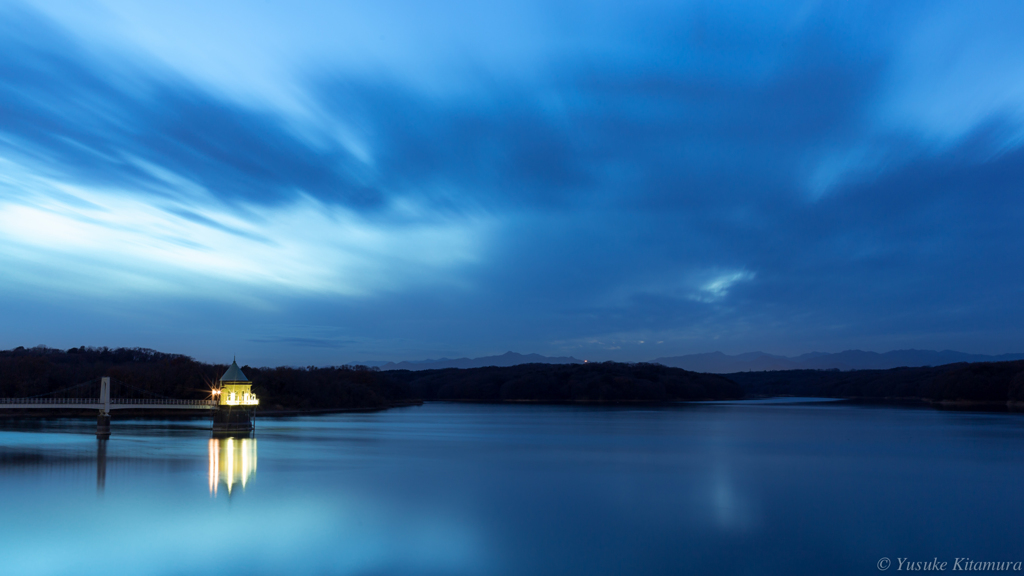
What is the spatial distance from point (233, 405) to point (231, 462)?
664 inches

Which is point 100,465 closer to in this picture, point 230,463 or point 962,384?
point 230,463

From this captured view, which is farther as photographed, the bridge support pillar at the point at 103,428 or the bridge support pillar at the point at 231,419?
the bridge support pillar at the point at 231,419

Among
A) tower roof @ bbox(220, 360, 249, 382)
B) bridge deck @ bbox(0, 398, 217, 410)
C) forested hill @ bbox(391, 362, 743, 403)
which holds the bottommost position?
forested hill @ bbox(391, 362, 743, 403)

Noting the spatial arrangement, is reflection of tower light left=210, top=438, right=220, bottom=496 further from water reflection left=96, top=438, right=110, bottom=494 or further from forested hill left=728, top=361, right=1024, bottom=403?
forested hill left=728, top=361, right=1024, bottom=403

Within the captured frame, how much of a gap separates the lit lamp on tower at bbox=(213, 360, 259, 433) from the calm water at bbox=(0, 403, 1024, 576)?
6913mm

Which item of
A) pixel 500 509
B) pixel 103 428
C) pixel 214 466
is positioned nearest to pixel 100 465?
pixel 214 466

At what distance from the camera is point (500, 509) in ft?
66.0

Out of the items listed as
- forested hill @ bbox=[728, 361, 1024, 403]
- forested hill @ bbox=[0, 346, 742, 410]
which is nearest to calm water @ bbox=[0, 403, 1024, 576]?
forested hill @ bbox=[0, 346, 742, 410]

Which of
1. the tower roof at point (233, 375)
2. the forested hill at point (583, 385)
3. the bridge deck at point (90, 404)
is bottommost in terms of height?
the forested hill at point (583, 385)

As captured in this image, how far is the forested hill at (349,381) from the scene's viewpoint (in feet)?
274

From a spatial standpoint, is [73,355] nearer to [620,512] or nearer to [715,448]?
[715,448]

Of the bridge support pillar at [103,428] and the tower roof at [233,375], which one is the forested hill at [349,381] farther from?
the bridge support pillar at [103,428]

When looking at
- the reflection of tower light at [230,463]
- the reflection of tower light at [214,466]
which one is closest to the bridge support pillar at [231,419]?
the reflection of tower light at [230,463]

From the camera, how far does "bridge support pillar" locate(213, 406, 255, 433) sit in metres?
45.5
